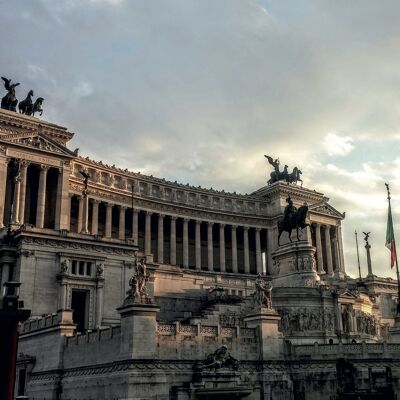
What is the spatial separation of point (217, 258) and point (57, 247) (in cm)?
5457

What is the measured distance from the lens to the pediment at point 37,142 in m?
82.6

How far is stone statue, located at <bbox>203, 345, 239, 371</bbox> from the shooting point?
139ft

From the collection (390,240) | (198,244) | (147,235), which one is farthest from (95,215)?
(390,240)

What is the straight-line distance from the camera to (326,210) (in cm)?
12606

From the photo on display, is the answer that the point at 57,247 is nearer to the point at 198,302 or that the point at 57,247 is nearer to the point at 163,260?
the point at 198,302

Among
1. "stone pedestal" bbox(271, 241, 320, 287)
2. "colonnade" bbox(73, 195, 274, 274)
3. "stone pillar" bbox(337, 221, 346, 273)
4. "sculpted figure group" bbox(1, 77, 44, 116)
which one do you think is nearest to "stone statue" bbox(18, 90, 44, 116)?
"sculpted figure group" bbox(1, 77, 44, 116)

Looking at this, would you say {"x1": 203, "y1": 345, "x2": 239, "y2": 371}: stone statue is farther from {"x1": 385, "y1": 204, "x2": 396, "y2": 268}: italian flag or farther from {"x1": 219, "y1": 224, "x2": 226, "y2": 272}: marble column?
{"x1": 219, "y1": 224, "x2": 226, "y2": 272}: marble column

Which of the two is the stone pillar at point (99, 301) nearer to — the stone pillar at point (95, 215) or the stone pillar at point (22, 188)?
the stone pillar at point (22, 188)

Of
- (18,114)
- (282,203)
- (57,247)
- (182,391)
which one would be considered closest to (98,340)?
(182,391)

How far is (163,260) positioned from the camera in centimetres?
10588

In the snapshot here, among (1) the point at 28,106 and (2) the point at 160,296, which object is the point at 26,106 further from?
(2) the point at 160,296

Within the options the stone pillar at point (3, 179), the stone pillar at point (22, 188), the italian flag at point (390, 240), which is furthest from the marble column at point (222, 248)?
the stone pillar at point (3, 179)

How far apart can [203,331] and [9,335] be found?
20911mm

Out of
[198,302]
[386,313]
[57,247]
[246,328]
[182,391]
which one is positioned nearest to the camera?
[182,391]
